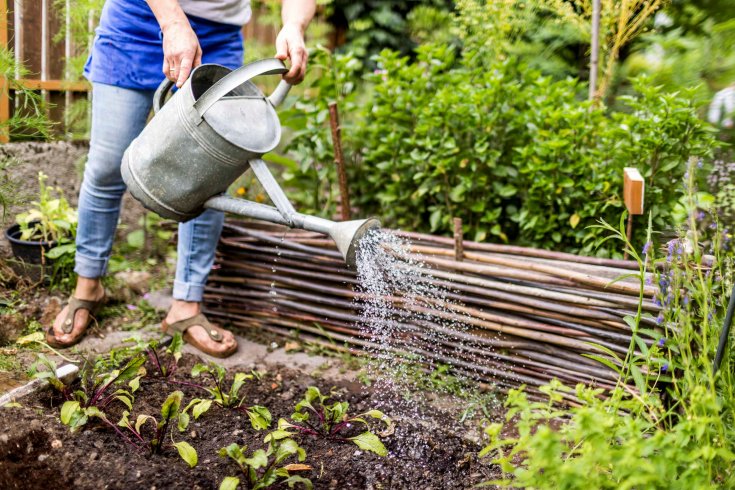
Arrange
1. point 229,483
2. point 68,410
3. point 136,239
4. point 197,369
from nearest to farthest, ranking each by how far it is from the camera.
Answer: point 229,483 < point 68,410 < point 197,369 < point 136,239

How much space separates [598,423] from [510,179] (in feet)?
5.10

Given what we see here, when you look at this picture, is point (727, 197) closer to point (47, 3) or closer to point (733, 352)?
point (733, 352)

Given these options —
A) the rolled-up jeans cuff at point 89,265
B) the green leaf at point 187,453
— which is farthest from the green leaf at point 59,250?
the green leaf at point 187,453

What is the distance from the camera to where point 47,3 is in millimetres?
3156

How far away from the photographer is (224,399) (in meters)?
1.97

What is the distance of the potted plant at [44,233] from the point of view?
2.68m

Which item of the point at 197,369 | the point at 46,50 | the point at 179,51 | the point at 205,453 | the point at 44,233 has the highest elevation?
the point at 46,50

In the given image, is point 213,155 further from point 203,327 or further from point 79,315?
point 79,315

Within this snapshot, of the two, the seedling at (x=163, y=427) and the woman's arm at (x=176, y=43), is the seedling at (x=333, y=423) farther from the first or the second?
the woman's arm at (x=176, y=43)

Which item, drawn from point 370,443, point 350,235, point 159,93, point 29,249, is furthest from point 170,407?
point 29,249

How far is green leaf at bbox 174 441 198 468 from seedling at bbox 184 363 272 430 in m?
0.13

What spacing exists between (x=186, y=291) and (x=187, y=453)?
3.06ft

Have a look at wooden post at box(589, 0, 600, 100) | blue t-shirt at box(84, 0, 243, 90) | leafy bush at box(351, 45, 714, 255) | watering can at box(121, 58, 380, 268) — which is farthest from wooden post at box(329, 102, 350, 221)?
wooden post at box(589, 0, 600, 100)

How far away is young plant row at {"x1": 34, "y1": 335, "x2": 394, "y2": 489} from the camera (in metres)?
1.62
